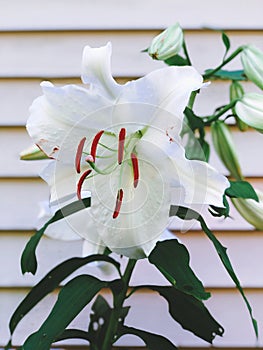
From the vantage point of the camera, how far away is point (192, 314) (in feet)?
3.60

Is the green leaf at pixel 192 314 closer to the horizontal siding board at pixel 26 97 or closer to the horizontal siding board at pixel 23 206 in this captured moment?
the horizontal siding board at pixel 23 206

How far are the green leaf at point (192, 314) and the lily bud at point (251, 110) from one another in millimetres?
319

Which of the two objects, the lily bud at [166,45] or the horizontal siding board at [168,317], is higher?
the lily bud at [166,45]

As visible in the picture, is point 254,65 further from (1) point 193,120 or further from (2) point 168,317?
(2) point 168,317

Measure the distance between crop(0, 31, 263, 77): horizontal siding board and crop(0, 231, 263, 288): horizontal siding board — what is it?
0.40m

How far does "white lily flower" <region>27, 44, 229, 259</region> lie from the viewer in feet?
2.90

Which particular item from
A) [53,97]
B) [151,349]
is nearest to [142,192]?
[53,97]

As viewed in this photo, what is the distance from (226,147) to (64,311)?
0.44m

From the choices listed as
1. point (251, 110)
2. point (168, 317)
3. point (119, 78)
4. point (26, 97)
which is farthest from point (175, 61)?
point (168, 317)

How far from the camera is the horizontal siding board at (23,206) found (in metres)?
1.49

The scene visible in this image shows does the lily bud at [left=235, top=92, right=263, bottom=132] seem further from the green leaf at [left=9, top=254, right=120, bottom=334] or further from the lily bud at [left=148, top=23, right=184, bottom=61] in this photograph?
the green leaf at [left=9, top=254, right=120, bottom=334]

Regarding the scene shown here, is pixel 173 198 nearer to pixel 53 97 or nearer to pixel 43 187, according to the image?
pixel 53 97
